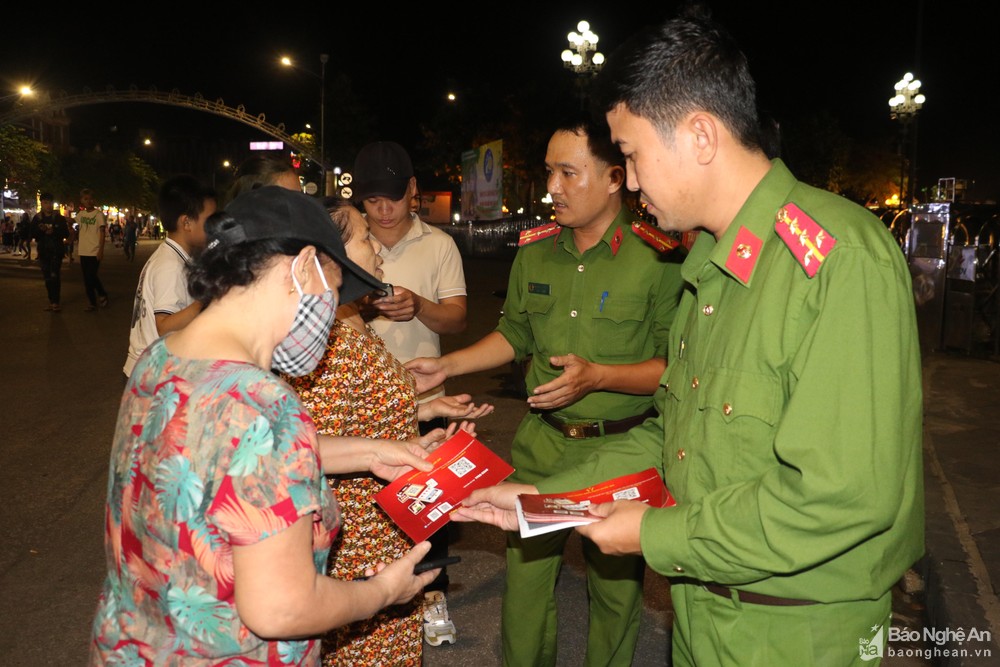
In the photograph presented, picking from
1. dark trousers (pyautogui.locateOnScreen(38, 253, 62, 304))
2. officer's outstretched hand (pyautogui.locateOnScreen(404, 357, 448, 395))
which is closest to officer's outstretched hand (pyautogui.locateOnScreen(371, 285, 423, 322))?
officer's outstretched hand (pyautogui.locateOnScreen(404, 357, 448, 395))

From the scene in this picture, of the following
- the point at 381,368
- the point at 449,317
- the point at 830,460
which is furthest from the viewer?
the point at 449,317

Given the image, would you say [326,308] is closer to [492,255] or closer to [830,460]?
[830,460]

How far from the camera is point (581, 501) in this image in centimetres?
216

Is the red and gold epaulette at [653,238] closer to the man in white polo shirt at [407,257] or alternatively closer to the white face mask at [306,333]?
the man in white polo shirt at [407,257]

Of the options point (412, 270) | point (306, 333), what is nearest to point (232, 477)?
point (306, 333)

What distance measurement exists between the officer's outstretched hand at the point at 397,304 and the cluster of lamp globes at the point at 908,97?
78.0ft

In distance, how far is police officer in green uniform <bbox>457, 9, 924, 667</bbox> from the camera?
1.60 metres

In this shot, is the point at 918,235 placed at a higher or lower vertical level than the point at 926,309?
higher

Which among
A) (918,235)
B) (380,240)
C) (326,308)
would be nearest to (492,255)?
(918,235)

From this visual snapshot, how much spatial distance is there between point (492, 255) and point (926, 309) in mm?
25361

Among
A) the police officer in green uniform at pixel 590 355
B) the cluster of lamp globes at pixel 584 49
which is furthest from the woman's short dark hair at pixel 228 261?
the cluster of lamp globes at pixel 584 49

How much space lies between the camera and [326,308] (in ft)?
6.32

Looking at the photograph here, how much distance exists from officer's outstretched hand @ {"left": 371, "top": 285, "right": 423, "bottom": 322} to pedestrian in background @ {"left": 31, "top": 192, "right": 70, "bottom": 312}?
45.7 ft

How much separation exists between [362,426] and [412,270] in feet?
5.27
